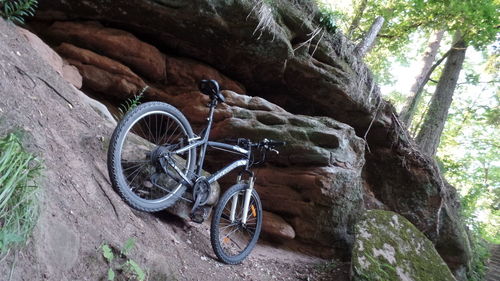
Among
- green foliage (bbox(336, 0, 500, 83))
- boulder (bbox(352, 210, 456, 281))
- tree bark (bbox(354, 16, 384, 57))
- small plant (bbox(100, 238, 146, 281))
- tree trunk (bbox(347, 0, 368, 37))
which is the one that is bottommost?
small plant (bbox(100, 238, 146, 281))

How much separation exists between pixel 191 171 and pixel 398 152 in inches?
240

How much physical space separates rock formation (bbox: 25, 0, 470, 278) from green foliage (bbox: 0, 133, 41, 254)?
382cm

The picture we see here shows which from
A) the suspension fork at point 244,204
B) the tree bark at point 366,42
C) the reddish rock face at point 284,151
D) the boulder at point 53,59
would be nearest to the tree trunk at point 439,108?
the tree bark at point 366,42

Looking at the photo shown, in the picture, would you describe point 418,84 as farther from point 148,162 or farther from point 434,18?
point 148,162

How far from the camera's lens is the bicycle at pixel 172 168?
9.46ft

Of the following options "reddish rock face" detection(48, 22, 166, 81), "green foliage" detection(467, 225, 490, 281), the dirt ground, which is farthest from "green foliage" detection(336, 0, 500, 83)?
the dirt ground

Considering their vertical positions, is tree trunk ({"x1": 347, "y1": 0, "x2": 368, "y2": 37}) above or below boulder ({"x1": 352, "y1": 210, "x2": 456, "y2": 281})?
above

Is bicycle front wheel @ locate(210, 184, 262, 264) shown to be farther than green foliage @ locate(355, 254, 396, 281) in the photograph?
No

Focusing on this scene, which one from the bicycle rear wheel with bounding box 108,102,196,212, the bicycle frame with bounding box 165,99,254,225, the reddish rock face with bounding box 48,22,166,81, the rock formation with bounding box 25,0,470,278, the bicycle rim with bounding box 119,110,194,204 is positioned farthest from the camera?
the reddish rock face with bounding box 48,22,166,81

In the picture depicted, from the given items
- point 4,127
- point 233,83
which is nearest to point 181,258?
point 4,127

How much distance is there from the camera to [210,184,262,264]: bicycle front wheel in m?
3.71

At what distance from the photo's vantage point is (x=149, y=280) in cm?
250

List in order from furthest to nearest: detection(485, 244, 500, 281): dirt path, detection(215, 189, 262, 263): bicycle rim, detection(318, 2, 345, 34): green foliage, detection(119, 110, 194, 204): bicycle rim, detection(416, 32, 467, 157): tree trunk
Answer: detection(416, 32, 467, 157): tree trunk < detection(485, 244, 500, 281): dirt path < detection(318, 2, 345, 34): green foliage < detection(215, 189, 262, 263): bicycle rim < detection(119, 110, 194, 204): bicycle rim

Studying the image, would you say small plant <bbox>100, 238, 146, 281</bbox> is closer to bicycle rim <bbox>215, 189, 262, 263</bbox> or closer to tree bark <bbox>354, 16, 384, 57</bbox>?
bicycle rim <bbox>215, 189, 262, 263</bbox>
